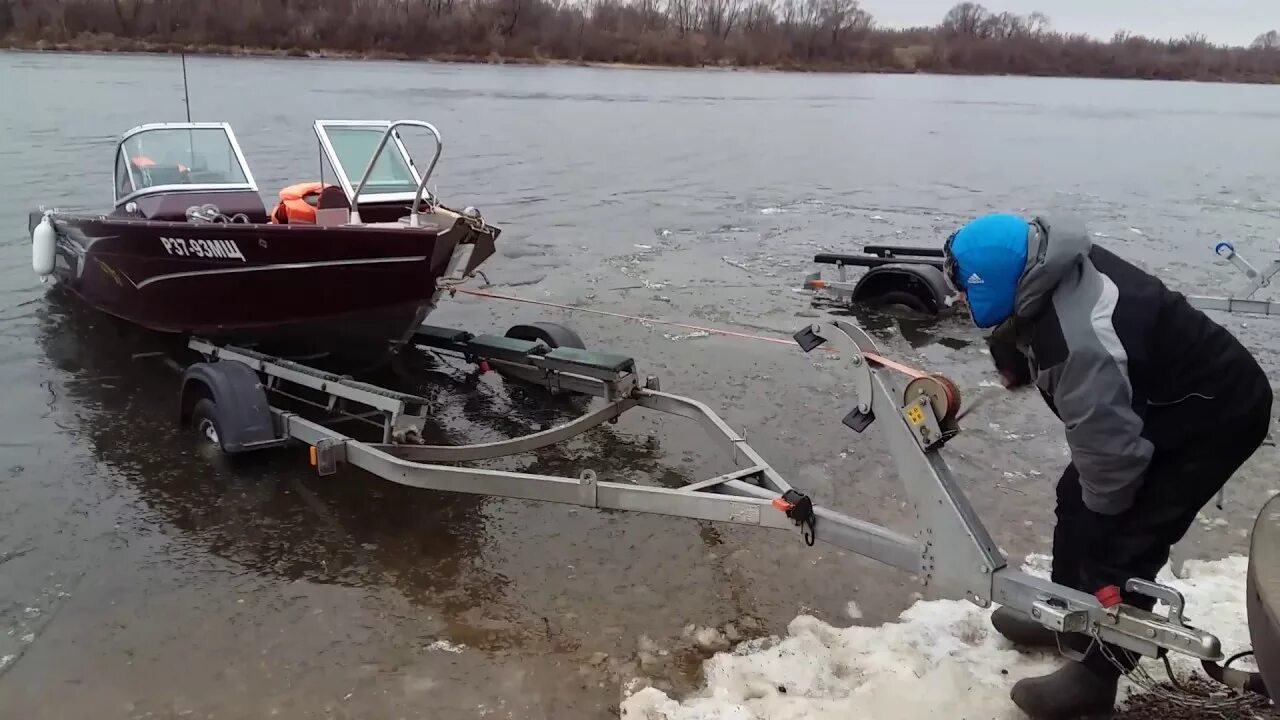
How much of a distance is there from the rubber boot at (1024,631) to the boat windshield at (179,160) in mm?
7304

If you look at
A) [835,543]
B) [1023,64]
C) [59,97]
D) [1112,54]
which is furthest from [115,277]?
[1112,54]

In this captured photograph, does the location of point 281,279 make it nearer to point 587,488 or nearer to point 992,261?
point 587,488

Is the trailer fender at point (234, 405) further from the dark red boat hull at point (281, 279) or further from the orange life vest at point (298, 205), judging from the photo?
the orange life vest at point (298, 205)

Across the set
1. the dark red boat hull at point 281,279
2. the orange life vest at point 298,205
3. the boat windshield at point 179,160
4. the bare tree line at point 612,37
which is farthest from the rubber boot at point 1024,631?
the bare tree line at point 612,37

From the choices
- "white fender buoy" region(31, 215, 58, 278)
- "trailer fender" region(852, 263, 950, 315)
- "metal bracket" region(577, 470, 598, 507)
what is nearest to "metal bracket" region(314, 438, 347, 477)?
"metal bracket" region(577, 470, 598, 507)

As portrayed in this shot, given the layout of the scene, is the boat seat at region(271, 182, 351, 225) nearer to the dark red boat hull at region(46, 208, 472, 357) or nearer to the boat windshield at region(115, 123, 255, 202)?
the dark red boat hull at region(46, 208, 472, 357)

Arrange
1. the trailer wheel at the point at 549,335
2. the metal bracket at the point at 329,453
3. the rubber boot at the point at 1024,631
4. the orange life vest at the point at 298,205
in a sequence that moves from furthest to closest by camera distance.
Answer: the orange life vest at the point at 298,205
the trailer wheel at the point at 549,335
the metal bracket at the point at 329,453
the rubber boot at the point at 1024,631

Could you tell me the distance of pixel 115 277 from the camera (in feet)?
26.0

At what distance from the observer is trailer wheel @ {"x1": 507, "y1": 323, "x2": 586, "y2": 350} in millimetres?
7113

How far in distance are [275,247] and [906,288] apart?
6258mm

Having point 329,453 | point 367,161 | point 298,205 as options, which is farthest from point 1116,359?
point 367,161

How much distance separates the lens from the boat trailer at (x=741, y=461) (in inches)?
116

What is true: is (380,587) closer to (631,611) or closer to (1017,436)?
(631,611)

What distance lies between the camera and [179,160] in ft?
27.3
